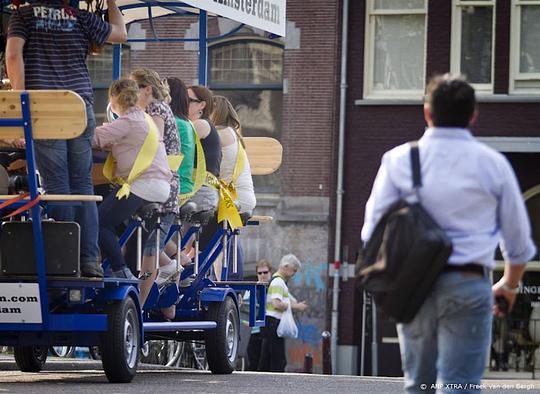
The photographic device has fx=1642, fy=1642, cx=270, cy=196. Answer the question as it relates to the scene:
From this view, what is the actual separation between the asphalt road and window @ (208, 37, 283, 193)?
45.1 ft

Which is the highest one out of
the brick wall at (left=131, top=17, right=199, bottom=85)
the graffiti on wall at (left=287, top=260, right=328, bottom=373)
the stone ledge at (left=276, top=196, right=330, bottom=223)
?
the brick wall at (left=131, top=17, right=199, bottom=85)

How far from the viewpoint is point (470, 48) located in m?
27.0

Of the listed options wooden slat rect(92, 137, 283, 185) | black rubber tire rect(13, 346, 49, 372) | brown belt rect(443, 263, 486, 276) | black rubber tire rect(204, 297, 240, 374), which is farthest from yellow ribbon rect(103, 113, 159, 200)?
brown belt rect(443, 263, 486, 276)

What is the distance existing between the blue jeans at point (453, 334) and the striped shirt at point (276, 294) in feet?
48.0

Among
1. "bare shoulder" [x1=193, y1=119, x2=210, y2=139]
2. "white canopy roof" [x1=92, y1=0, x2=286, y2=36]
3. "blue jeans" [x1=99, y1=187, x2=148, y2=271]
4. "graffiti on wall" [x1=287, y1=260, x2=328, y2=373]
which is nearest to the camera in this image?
"blue jeans" [x1=99, y1=187, x2=148, y2=271]

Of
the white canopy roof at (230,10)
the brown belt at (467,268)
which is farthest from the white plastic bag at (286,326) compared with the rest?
the brown belt at (467,268)

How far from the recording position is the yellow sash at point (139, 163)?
11.3m

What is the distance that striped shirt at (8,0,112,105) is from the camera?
10.5 m

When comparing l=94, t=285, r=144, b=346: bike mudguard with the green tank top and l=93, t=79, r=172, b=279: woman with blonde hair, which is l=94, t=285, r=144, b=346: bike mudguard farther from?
the green tank top

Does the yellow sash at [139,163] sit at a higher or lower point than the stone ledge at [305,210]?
higher

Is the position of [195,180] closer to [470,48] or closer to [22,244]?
[22,244]

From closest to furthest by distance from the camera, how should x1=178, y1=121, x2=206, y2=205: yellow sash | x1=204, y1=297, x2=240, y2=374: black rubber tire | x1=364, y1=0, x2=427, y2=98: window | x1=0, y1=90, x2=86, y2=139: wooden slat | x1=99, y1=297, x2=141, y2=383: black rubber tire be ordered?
x1=0, y1=90, x2=86, y2=139: wooden slat → x1=99, y1=297, x2=141, y2=383: black rubber tire → x1=178, y1=121, x2=206, y2=205: yellow sash → x1=204, y1=297, x2=240, y2=374: black rubber tire → x1=364, y1=0, x2=427, y2=98: window

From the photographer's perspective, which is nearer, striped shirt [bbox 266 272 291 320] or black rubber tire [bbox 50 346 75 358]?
black rubber tire [bbox 50 346 75 358]

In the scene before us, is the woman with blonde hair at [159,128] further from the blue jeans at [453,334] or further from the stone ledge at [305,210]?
the stone ledge at [305,210]
